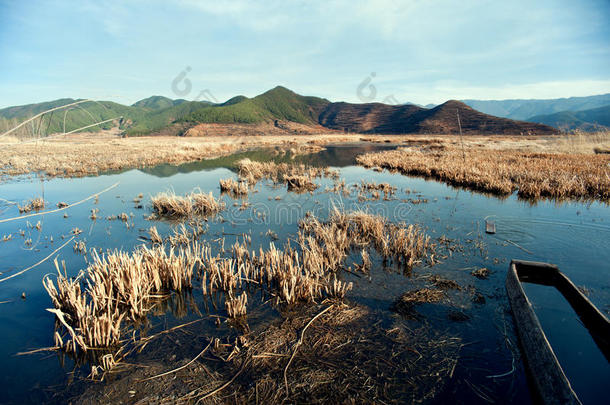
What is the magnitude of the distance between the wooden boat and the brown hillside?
88.4m

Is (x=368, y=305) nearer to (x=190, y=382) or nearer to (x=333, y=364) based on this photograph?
(x=333, y=364)

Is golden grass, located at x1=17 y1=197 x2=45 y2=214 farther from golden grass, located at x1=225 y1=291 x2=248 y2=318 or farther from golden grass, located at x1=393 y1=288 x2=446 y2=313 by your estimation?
golden grass, located at x1=393 y1=288 x2=446 y2=313

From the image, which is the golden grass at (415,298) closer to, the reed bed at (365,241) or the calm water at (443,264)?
the calm water at (443,264)

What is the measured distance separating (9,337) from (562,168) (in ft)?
85.6

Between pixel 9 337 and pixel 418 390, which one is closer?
pixel 418 390

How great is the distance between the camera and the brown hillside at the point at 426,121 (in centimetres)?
10311

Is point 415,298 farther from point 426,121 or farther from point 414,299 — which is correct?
point 426,121

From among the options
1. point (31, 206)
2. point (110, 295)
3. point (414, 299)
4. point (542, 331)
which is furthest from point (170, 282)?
point (31, 206)

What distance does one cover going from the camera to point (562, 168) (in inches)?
709

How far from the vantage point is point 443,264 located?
24.5 feet

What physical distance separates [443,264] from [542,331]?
3.47 metres

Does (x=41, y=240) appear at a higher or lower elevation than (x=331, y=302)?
higher

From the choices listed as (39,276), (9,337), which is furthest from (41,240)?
(9,337)

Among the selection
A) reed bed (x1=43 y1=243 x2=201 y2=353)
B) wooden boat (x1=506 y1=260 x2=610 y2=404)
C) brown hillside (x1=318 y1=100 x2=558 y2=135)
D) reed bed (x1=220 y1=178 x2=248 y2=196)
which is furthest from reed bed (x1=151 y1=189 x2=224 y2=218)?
brown hillside (x1=318 y1=100 x2=558 y2=135)
